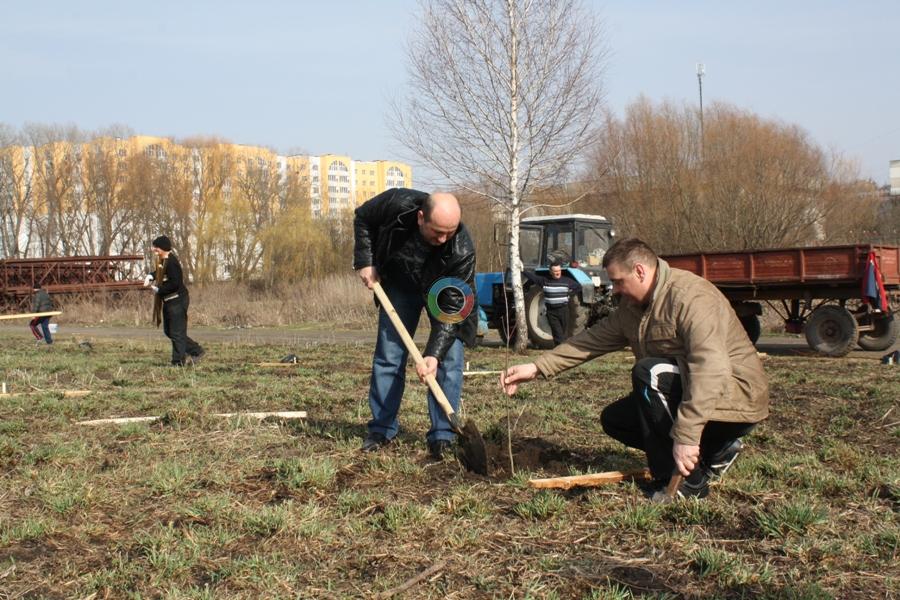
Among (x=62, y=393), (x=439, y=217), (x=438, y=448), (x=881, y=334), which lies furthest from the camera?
(x=881, y=334)

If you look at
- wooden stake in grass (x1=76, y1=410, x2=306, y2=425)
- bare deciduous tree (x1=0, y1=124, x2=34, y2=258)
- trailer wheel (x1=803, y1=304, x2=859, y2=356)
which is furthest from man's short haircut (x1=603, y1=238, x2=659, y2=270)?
bare deciduous tree (x1=0, y1=124, x2=34, y2=258)

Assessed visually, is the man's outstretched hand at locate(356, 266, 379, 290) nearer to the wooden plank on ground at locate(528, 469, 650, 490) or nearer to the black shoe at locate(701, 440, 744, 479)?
the wooden plank on ground at locate(528, 469, 650, 490)

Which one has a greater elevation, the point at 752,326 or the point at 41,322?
the point at 41,322

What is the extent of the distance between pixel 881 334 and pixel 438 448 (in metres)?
11.1

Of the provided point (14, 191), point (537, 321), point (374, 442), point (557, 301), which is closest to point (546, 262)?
point (537, 321)

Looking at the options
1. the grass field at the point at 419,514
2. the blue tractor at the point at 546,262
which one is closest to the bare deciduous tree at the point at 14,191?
the blue tractor at the point at 546,262

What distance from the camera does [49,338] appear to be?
17328 millimetres

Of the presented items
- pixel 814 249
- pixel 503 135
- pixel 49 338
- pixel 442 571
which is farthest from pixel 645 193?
pixel 442 571

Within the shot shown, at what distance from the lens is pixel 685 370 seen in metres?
4.06

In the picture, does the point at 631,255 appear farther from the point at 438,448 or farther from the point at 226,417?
the point at 226,417

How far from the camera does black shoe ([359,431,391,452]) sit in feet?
17.3

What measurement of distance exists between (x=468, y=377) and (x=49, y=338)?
11.4 metres

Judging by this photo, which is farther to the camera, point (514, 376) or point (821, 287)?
point (821, 287)

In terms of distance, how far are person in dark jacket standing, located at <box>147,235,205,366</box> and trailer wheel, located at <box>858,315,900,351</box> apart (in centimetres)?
1015
